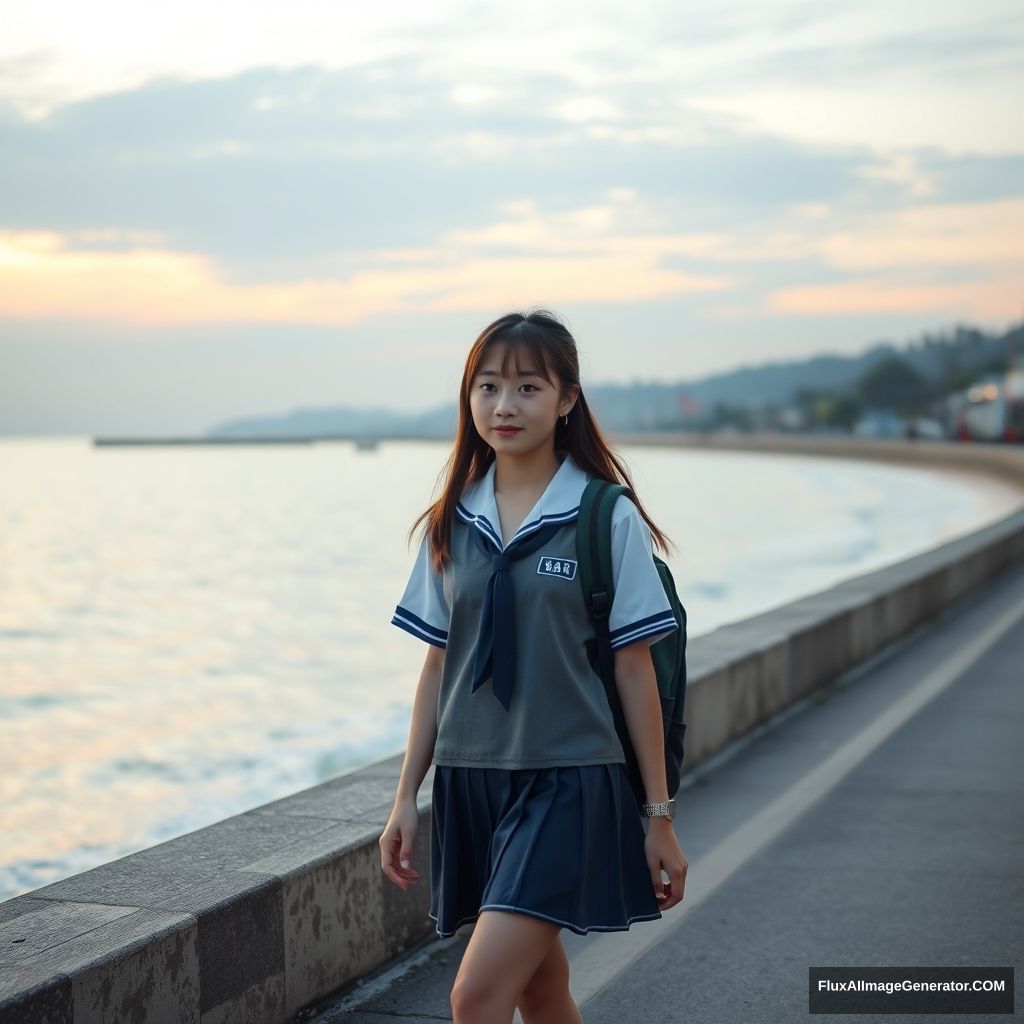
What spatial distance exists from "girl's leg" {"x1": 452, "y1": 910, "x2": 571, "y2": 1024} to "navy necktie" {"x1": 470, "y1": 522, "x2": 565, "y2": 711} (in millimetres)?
393

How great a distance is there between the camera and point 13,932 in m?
3.27

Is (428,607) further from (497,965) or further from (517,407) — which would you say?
(497,965)

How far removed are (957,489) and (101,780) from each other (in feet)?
229

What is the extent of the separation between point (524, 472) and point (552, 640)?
36cm

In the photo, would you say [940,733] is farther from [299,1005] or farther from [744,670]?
[299,1005]

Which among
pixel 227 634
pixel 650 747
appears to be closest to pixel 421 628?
pixel 650 747

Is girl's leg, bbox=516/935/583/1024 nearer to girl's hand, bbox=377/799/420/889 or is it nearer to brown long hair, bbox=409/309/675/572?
girl's hand, bbox=377/799/420/889

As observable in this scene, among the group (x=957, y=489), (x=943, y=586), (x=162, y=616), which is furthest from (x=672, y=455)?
(x=943, y=586)

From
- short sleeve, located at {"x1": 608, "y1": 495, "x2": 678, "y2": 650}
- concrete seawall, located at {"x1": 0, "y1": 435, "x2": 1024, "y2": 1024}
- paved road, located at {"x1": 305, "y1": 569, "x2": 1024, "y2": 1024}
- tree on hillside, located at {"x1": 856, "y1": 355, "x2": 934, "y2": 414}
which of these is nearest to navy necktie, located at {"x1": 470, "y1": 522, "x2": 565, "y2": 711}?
short sleeve, located at {"x1": 608, "y1": 495, "x2": 678, "y2": 650}

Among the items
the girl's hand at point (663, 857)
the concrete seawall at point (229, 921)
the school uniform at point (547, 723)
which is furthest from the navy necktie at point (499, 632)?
the concrete seawall at point (229, 921)

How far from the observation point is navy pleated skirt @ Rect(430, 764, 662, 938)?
267 cm

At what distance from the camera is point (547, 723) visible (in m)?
2.77

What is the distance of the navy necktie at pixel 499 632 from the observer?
276 centimetres

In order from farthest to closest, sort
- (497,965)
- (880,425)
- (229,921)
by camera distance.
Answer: (880,425) → (229,921) → (497,965)
